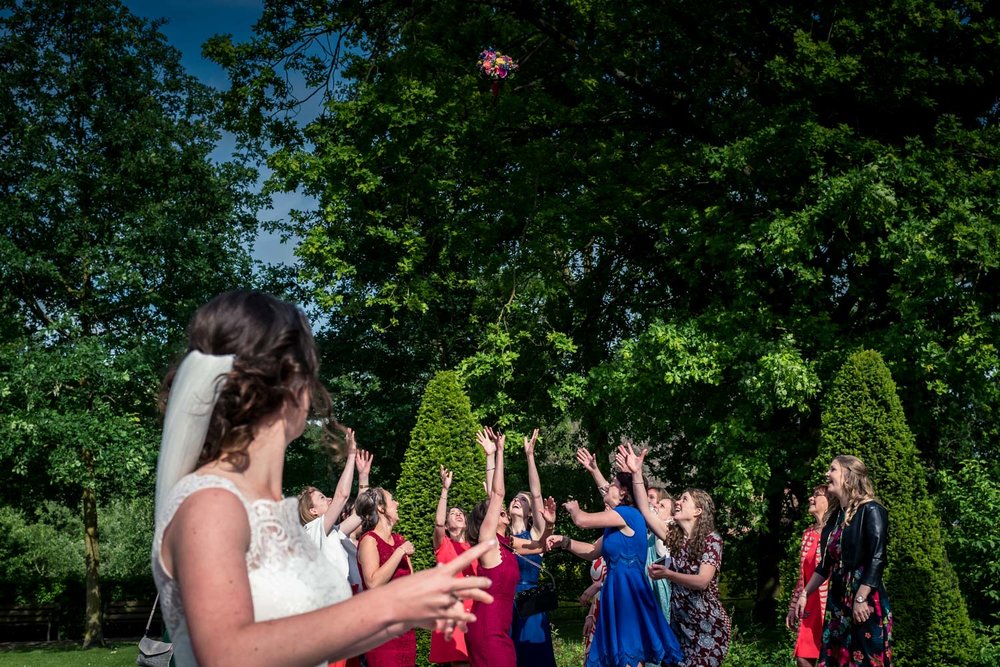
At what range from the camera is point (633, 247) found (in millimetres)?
18172

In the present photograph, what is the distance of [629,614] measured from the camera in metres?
7.89

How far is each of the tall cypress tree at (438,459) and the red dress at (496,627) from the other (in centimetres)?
633

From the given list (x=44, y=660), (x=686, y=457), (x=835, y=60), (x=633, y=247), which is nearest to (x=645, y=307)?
(x=633, y=247)

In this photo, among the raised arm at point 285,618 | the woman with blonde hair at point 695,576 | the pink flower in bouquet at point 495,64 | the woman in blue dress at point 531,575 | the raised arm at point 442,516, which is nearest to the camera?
the raised arm at point 285,618

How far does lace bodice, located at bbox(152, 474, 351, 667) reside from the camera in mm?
1783

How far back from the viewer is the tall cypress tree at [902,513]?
10.5 meters

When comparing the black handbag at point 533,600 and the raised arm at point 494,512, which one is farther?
the black handbag at point 533,600

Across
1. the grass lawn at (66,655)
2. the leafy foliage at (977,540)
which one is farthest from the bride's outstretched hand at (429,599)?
the grass lawn at (66,655)

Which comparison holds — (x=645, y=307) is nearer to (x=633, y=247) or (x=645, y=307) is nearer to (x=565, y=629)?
(x=633, y=247)

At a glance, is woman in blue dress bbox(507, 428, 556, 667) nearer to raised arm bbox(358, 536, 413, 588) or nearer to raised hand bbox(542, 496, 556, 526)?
raised hand bbox(542, 496, 556, 526)

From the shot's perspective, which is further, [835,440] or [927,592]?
[835,440]

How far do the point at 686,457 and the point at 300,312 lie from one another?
19.7m

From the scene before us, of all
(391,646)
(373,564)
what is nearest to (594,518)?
(373,564)

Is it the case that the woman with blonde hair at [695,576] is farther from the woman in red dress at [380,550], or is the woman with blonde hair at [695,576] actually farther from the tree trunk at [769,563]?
the tree trunk at [769,563]
